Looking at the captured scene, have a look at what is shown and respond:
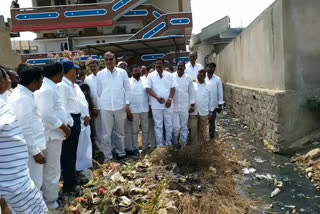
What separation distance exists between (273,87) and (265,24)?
4.86 feet

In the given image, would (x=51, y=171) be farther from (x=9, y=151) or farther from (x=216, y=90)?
(x=216, y=90)

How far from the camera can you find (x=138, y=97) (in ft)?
21.4

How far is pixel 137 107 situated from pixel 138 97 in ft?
0.65

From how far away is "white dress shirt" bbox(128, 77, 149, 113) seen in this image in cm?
650

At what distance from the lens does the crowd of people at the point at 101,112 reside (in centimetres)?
342

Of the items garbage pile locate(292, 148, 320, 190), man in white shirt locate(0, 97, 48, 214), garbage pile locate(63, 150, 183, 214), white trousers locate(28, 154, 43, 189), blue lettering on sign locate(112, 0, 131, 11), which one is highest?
blue lettering on sign locate(112, 0, 131, 11)

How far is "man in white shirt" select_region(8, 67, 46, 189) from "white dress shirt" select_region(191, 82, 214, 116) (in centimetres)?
382

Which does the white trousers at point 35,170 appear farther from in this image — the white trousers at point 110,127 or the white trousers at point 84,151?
the white trousers at point 110,127

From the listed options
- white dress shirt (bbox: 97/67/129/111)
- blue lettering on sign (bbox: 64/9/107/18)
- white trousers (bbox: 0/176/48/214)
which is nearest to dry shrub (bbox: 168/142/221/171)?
white dress shirt (bbox: 97/67/129/111)

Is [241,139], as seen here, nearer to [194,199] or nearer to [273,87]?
[273,87]

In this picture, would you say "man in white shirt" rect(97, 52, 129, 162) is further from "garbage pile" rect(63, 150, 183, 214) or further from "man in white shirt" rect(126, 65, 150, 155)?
"garbage pile" rect(63, 150, 183, 214)

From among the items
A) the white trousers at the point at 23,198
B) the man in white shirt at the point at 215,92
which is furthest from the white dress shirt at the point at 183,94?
the white trousers at the point at 23,198

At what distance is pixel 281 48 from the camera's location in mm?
6215

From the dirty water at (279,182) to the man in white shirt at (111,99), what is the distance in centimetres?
243
